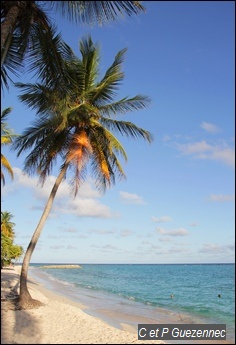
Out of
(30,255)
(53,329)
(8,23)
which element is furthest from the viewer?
(30,255)

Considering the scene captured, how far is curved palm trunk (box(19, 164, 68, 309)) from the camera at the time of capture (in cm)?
1189

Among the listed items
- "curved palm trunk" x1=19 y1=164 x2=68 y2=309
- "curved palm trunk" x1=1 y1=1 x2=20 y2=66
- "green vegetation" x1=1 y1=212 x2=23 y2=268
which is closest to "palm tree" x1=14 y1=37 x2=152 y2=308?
"curved palm trunk" x1=19 y1=164 x2=68 y2=309

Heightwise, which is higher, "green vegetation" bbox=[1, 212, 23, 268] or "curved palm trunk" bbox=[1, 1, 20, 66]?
"curved palm trunk" bbox=[1, 1, 20, 66]

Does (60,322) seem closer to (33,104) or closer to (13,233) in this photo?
(33,104)

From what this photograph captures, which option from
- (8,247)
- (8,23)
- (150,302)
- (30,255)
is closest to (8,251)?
(8,247)

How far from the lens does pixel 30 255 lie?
12.5 metres

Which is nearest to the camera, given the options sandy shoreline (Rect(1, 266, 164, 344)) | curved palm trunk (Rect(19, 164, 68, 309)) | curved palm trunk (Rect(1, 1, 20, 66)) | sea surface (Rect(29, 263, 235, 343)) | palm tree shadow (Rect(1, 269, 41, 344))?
curved palm trunk (Rect(1, 1, 20, 66))

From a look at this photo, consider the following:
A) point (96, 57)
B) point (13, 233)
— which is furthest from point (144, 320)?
point (13, 233)

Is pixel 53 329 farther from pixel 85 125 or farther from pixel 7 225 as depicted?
pixel 7 225

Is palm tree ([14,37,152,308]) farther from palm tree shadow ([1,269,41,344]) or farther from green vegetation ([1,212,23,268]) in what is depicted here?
green vegetation ([1,212,23,268])

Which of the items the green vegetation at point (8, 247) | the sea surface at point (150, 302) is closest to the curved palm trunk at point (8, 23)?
the sea surface at point (150, 302)

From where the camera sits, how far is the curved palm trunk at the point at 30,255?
11.9m

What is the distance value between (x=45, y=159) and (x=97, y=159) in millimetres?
2347

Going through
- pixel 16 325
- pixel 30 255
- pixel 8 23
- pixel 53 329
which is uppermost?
pixel 8 23
